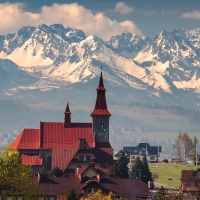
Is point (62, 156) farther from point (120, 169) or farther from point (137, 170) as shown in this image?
point (120, 169)

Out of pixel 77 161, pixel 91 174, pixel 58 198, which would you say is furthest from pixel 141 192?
pixel 77 161

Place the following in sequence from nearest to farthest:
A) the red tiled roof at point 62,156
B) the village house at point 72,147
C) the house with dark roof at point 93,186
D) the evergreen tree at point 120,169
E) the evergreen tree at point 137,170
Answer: the house with dark roof at point 93,186 < the evergreen tree at point 120,169 < the evergreen tree at point 137,170 < the village house at point 72,147 < the red tiled roof at point 62,156

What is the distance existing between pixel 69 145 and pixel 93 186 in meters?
49.5

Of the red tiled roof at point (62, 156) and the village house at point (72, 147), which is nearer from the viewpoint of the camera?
the village house at point (72, 147)

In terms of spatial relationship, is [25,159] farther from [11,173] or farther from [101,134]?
[11,173]

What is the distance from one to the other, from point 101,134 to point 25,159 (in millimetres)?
17546

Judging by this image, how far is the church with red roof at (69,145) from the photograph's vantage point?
161875mm

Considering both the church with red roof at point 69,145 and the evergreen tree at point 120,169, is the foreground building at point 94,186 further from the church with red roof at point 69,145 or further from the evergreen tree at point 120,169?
the church with red roof at point 69,145

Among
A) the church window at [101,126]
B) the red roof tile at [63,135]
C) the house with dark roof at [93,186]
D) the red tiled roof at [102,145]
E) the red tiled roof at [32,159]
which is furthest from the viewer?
the church window at [101,126]

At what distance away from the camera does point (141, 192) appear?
404 ft

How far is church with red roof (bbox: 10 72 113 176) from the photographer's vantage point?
16188cm

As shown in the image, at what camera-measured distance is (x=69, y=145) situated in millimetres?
171625

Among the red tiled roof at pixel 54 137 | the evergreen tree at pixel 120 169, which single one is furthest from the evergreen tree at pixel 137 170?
the red tiled roof at pixel 54 137

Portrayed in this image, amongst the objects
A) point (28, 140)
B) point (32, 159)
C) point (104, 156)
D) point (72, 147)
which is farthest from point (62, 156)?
point (28, 140)
